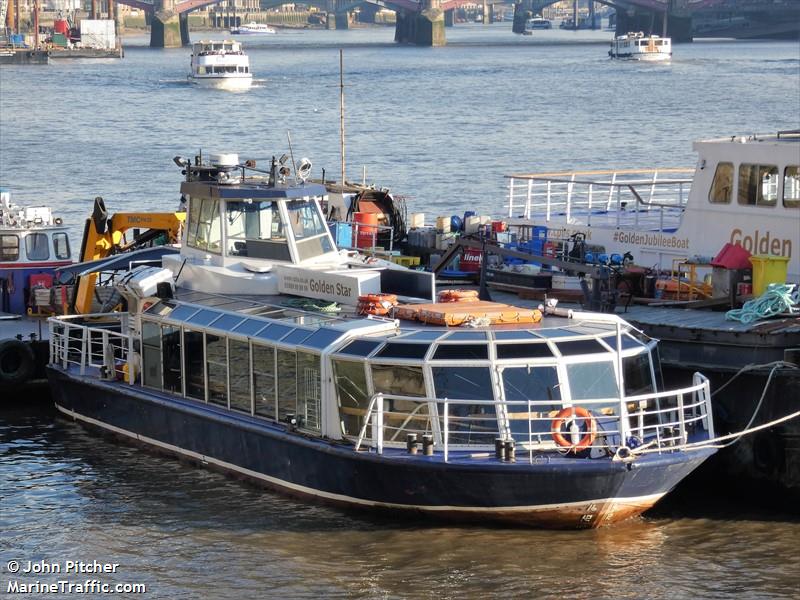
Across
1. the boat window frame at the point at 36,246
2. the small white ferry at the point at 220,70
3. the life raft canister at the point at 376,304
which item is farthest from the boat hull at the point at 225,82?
the life raft canister at the point at 376,304

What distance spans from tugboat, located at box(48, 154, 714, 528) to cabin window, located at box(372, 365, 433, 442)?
1.0 inches

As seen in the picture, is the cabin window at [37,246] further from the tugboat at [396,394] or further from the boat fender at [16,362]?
the tugboat at [396,394]

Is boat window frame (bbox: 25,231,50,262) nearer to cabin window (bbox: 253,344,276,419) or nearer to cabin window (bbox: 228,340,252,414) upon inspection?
cabin window (bbox: 228,340,252,414)

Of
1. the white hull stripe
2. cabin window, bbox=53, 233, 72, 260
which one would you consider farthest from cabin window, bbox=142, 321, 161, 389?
cabin window, bbox=53, 233, 72, 260

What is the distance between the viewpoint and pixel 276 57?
176375 millimetres

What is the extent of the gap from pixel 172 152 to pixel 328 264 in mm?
50104

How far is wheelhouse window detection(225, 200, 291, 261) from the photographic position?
81.8 feet

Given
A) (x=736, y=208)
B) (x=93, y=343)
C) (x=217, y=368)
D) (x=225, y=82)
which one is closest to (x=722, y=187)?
(x=736, y=208)

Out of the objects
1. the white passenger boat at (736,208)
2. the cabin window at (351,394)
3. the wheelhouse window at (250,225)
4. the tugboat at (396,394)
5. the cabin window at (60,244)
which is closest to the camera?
the tugboat at (396,394)

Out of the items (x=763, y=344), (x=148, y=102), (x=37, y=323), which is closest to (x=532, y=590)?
(x=763, y=344)

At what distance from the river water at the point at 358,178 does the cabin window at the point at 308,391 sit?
1239 mm

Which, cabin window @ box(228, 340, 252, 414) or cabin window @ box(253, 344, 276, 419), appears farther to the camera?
cabin window @ box(228, 340, 252, 414)

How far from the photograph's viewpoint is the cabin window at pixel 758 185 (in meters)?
26.2

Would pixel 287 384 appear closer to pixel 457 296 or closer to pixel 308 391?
pixel 308 391
